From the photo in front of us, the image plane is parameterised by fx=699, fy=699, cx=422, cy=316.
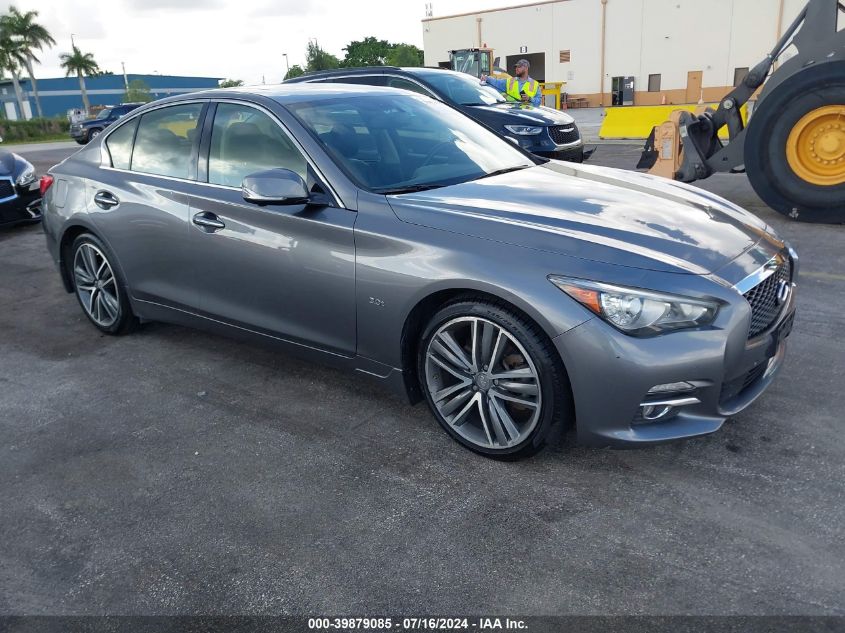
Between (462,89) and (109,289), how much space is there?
7.41 metres

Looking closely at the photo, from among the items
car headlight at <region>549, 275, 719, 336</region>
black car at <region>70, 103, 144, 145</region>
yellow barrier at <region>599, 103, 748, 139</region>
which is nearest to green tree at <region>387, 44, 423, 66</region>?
black car at <region>70, 103, 144, 145</region>

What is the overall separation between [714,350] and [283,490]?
188cm

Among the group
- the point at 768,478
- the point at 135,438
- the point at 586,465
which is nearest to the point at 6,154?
the point at 135,438

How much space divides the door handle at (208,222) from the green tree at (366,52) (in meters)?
83.3

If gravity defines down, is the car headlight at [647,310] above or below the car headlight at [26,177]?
below

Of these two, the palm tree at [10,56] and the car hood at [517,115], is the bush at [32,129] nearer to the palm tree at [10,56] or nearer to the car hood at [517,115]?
the palm tree at [10,56]

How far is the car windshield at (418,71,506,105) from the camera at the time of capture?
10.6m

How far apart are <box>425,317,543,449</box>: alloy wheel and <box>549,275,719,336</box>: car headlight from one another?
39cm

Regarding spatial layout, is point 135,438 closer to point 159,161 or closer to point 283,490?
point 283,490

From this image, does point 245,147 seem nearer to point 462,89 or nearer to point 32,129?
point 462,89

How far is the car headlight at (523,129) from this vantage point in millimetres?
10117

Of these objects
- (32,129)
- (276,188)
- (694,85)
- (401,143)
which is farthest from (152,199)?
(32,129)

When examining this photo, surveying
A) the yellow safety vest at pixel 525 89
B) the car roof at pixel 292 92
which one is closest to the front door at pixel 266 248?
the car roof at pixel 292 92

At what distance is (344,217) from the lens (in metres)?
3.38
